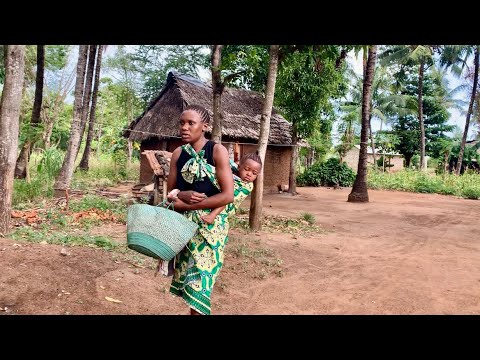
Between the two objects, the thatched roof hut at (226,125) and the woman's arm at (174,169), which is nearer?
the woman's arm at (174,169)

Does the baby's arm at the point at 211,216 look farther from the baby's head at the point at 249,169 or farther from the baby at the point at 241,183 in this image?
the baby's head at the point at 249,169

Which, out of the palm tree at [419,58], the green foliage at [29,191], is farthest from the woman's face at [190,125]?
the palm tree at [419,58]

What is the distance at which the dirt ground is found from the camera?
3.44m

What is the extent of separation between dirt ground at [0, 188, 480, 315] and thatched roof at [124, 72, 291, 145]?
24.2 feet

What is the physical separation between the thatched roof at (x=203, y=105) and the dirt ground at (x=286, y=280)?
7371mm

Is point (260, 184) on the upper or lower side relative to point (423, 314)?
upper

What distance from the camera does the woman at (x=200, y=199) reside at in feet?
7.47

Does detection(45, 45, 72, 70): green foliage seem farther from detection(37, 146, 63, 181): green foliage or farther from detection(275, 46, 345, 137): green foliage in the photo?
detection(37, 146, 63, 181): green foliage

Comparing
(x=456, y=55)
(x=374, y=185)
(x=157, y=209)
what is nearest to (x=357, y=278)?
(x=157, y=209)

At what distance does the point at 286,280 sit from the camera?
189 inches

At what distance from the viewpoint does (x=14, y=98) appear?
477 centimetres

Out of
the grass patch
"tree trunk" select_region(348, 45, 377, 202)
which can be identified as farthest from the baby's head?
the grass patch

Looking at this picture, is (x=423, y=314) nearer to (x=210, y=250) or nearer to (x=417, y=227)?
(x=210, y=250)
